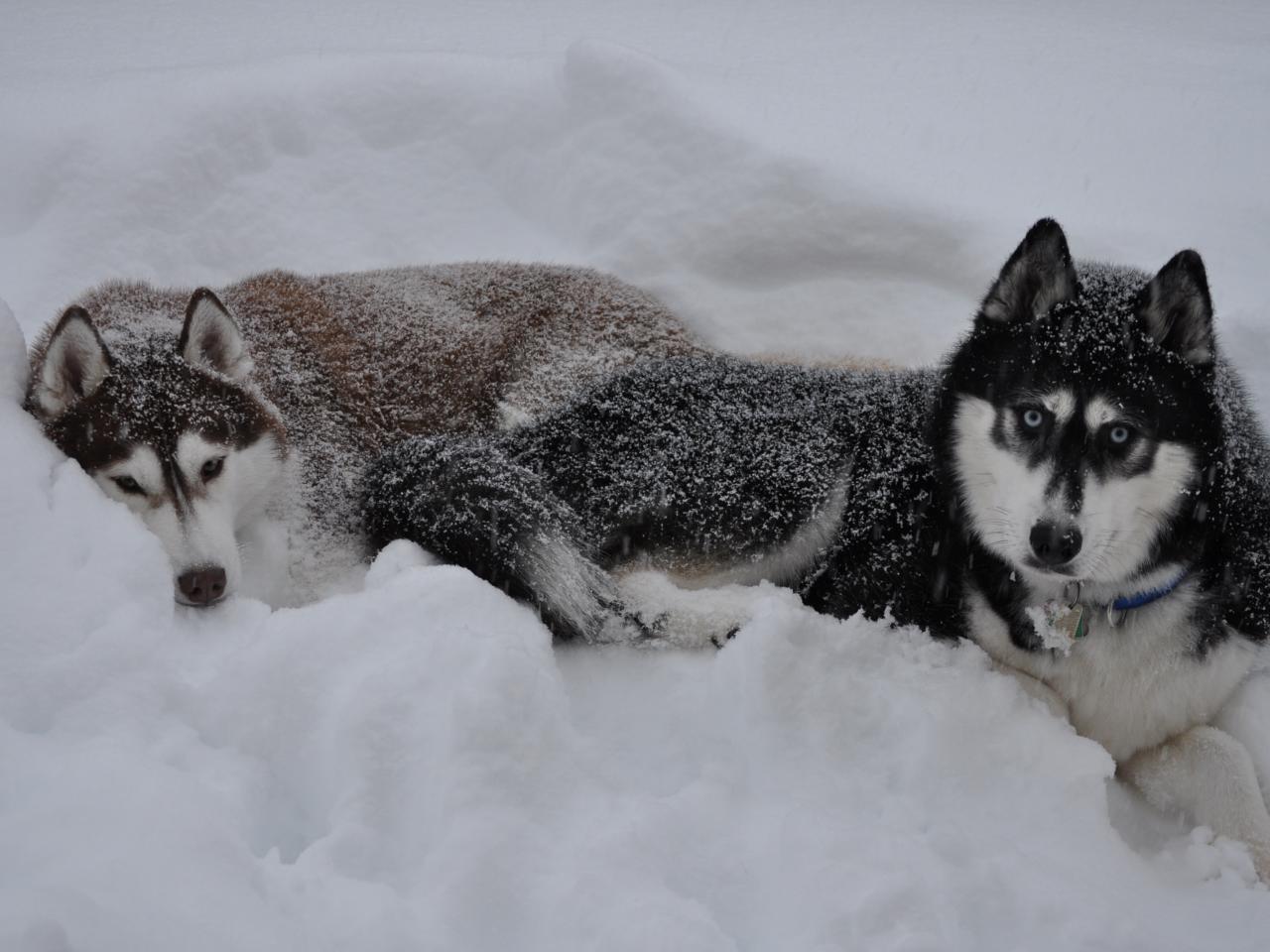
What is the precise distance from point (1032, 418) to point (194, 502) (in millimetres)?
2417

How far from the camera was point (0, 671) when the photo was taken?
1826 mm

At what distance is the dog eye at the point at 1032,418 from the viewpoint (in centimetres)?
230

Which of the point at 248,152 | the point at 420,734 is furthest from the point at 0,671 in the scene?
the point at 248,152

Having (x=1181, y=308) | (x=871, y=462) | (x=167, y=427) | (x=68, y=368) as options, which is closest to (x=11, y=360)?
(x=68, y=368)

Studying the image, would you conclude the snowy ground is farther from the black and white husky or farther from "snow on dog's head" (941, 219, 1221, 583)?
"snow on dog's head" (941, 219, 1221, 583)

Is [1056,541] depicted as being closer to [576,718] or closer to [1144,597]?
[1144,597]

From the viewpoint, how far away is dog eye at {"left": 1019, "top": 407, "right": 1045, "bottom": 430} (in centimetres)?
230

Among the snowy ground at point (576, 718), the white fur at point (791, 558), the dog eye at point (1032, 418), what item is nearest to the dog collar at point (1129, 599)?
the snowy ground at point (576, 718)

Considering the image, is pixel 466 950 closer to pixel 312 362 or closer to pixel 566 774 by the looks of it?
pixel 566 774

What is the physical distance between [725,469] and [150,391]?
1.82 m

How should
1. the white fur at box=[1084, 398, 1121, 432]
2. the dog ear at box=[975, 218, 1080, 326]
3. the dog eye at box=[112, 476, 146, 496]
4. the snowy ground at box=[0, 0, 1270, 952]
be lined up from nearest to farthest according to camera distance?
the snowy ground at box=[0, 0, 1270, 952], the white fur at box=[1084, 398, 1121, 432], the dog ear at box=[975, 218, 1080, 326], the dog eye at box=[112, 476, 146, 496]

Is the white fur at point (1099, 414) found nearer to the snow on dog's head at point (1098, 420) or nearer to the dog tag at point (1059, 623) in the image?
the snow on dog's head at point (1098, 420)

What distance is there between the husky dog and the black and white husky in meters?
0.45

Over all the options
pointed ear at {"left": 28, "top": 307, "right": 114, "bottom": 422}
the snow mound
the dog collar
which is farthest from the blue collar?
the snow mound
